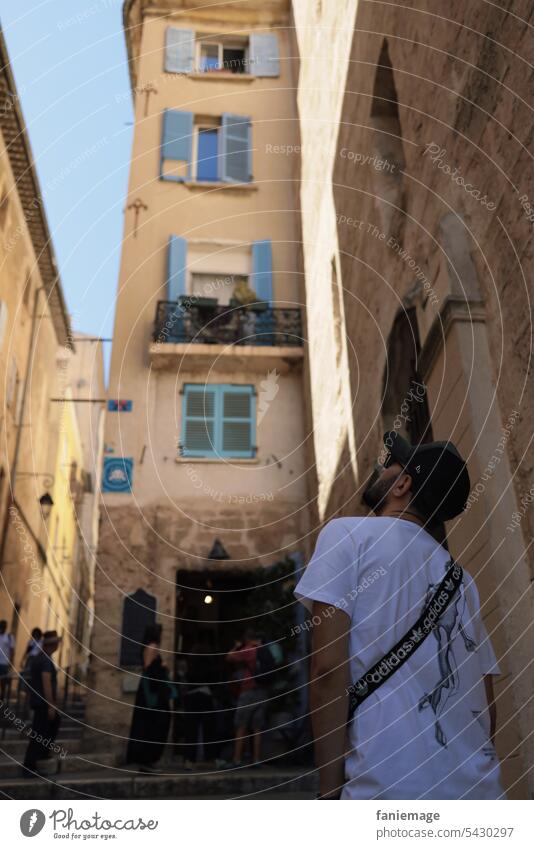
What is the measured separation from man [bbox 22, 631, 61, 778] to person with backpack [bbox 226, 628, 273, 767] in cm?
200

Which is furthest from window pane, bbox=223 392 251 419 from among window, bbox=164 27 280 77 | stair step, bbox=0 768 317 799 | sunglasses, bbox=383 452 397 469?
sunglasses, bbox=383 452 397 469

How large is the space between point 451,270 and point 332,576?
376 centimetres

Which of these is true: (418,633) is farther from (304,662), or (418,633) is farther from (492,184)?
(304,662)

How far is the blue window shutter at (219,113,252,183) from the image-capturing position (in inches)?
595

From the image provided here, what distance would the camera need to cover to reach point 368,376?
8703mm

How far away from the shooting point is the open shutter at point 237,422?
1298 centimetres

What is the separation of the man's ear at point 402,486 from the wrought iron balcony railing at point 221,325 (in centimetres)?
1125

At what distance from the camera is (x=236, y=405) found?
13359mm

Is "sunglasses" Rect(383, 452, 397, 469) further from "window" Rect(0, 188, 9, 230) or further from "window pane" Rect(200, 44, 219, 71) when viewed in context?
"window pane" Rect(200, 44, 219, 71)

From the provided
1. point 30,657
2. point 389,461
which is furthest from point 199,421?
point 389,461

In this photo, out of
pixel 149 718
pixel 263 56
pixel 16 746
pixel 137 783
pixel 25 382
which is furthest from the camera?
pixel 25 382

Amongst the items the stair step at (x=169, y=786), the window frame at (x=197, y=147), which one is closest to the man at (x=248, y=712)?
the stair step at (x=169, y=786)

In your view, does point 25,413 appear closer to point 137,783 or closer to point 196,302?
point 196,302
